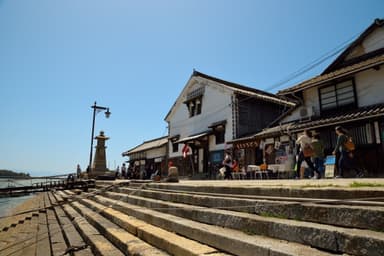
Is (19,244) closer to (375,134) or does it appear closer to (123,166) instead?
(375,134)

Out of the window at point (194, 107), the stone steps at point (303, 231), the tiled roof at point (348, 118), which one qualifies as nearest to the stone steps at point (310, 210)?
the stone steps at point (303, 231)

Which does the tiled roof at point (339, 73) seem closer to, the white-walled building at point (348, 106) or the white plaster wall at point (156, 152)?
the white-walled building at point (348, 106)

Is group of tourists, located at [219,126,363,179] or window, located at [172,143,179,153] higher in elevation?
window, located at [172,143,179,153]

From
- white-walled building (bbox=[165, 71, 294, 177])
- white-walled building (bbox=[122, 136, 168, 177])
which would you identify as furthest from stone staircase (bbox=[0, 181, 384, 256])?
white-walled building (bbox=[122, 136, 168, 177])

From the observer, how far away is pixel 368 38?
1234 cm

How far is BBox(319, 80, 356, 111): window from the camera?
11.6 metres

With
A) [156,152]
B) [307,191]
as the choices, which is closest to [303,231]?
[307,191]

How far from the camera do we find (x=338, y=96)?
12.1 metres

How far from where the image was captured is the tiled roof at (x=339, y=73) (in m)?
10.3

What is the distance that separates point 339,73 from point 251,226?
419 inches

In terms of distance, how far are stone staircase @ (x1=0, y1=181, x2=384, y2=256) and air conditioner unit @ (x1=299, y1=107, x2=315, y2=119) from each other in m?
9.46

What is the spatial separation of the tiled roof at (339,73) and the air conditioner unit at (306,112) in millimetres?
1043

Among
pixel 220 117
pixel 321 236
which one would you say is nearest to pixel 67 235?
pixel 321 236

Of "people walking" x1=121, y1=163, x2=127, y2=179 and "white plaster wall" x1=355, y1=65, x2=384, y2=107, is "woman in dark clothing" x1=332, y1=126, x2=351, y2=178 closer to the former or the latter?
"white plaster wall" x1=355, y1=65, x2=384, y2=107
